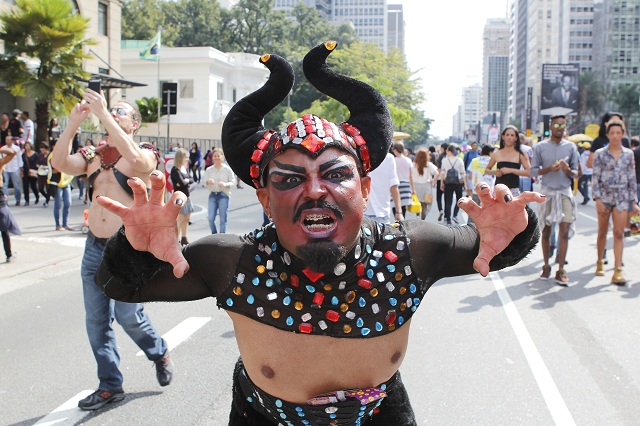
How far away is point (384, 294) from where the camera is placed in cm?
247

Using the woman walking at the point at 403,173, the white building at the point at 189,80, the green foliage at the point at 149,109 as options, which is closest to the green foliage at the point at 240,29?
the white building at the point at 189,80

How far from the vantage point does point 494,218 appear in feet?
8.03

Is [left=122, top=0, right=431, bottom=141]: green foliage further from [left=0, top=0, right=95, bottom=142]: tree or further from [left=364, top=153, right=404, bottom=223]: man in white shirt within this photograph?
[left=364, top=153, right=404, bottom=223]: man in white shirt

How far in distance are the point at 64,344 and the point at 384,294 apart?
15.6 feet

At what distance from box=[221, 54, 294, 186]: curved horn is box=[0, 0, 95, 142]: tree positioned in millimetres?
17869

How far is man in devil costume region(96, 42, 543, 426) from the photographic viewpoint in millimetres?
2328

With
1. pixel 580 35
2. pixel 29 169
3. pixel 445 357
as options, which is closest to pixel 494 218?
pixel 445 357

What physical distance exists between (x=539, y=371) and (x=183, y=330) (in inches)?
130

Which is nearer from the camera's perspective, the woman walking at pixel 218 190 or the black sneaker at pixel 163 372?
the black sneaker at pixel 163 372

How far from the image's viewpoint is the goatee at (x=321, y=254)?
2.27m

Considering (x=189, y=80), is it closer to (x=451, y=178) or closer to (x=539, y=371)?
(x=451, y=178)

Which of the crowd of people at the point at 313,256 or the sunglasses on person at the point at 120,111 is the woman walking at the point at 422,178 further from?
the crowd of people at the point at 313,256

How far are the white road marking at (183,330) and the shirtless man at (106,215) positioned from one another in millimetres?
1247

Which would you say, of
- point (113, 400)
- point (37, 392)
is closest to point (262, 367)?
point (113, 400)
